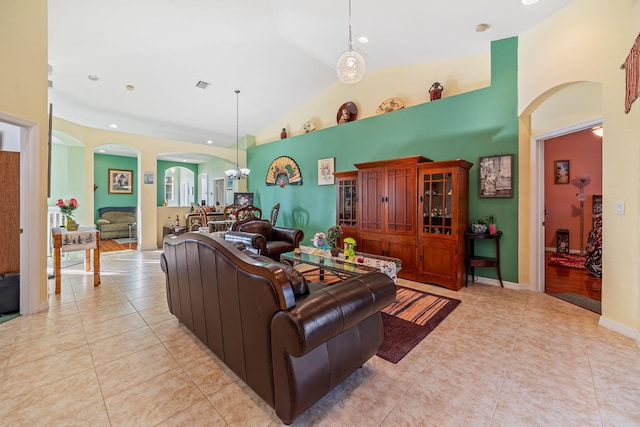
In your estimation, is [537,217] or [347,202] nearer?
[537,217]

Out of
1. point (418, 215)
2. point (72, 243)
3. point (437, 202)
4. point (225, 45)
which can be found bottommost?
point (72, 243)

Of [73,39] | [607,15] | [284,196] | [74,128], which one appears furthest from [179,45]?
[607,15]

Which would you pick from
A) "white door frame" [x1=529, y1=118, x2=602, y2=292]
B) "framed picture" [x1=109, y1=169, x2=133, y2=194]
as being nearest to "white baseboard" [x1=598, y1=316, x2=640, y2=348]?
"white door frame" [x1=529, y1=118, x2=602, y2=292]

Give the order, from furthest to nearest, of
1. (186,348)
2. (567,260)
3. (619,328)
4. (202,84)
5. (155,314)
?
(202,84), (567,260), (155,314), (619,328), (186,348)

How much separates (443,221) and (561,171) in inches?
173

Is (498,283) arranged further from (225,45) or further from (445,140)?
(225,45)

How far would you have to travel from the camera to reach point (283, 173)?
274 inches

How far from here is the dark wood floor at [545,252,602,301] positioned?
3521 mm

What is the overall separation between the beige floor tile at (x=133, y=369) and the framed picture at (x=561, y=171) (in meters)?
7.84

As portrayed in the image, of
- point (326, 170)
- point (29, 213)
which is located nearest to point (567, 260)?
point (326, 170)

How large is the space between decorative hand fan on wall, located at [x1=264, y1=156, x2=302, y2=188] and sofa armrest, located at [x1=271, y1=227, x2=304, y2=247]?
74.9 inches

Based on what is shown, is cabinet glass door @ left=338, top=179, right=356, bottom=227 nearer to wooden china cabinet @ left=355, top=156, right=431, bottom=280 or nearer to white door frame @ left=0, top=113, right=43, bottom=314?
Result: wooden china cabinet @ left=355, top=156, right=431, bottom=280

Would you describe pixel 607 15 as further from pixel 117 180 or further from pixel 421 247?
pixel 117 180

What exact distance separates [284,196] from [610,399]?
625cm
